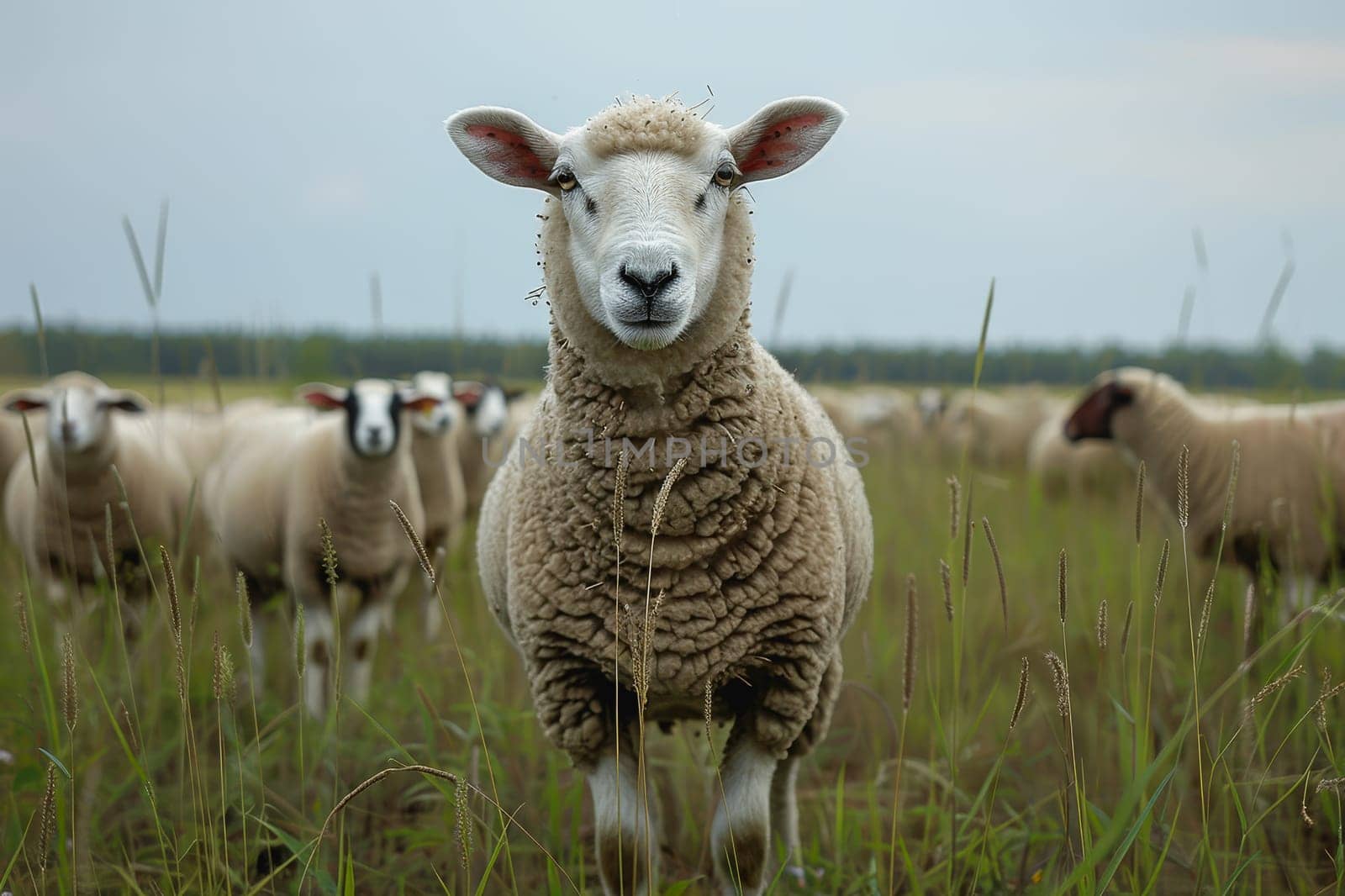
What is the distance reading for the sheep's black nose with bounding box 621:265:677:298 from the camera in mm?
1978

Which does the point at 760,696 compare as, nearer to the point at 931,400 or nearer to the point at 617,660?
the point at 617,660

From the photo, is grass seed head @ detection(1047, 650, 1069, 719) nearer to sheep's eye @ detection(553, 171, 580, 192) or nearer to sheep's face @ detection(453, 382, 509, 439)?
sheep's eye @ detection(553, 171, 580, 192)

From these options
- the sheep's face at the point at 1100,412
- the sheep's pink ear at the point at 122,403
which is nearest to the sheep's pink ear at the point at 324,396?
the sheep's pink ear at the point at 122,403

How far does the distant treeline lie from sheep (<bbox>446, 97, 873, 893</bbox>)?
33.2 inches

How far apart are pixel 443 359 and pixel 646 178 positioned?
2.13 m

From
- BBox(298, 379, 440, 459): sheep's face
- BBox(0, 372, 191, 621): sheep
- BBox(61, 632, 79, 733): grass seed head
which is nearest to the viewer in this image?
BBox(61, 632, 79, 733): grass seed head

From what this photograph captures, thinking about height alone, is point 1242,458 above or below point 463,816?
above

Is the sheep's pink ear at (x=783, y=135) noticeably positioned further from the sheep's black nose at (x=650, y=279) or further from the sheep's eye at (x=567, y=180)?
the sheep's black nose at (x=650, y=279)

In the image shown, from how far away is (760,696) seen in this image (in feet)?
7.80

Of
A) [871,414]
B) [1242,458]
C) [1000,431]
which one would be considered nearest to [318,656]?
[1242,458]

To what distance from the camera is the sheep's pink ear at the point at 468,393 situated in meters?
7.05

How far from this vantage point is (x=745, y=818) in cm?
237

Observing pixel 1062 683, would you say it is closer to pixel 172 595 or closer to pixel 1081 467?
pixel 172 595

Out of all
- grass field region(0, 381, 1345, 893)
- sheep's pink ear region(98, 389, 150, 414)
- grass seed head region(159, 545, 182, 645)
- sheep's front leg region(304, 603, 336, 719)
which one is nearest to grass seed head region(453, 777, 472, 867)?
grass field region(0, 381, 1345, 893)
